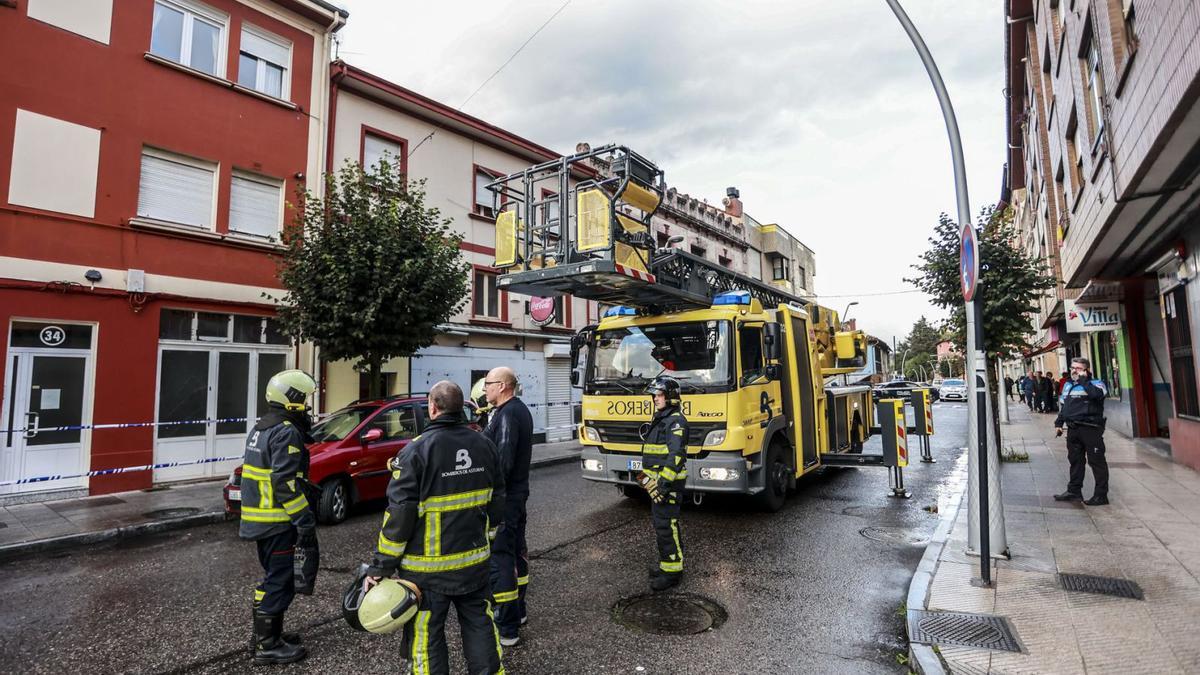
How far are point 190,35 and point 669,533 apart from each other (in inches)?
512

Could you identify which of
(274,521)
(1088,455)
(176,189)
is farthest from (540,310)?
(274,521)

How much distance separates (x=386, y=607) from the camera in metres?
2.58

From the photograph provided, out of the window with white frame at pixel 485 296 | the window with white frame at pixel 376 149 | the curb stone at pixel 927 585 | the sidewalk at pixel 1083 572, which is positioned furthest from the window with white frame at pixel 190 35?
the sidewalk at pixel 1083 572

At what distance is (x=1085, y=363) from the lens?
292 inches

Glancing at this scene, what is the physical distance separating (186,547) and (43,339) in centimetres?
551

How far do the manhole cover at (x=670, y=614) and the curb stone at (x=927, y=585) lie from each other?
1.25 metres

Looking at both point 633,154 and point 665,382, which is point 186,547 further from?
point 633,154

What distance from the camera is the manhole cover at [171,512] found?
7.87m

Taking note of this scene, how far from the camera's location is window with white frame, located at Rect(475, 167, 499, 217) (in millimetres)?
16359

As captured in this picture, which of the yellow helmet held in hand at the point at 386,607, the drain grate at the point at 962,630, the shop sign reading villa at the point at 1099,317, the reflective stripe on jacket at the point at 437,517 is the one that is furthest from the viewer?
the shop sign reading villa at the point at 1099,317

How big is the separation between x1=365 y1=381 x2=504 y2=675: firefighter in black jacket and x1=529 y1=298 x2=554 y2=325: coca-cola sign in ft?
46.7

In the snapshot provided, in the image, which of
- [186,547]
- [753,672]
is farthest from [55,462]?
[753,672]

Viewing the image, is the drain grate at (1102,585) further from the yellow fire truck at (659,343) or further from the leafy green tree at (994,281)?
the leafy green tree at (994,281)

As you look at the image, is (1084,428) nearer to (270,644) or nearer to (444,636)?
(444,636)
